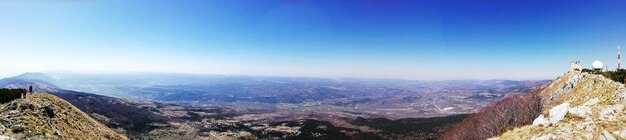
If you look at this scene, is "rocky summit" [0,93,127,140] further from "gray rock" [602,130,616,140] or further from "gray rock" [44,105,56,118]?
"gray rock" [602,130,616,140]

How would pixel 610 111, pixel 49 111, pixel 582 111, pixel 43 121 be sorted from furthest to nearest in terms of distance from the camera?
pixel 49 111 → pixel 43 121 → pixel 582 111 → pixel 610 111

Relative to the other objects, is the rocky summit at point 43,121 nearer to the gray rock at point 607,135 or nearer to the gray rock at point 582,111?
the gray rock at point 607,135

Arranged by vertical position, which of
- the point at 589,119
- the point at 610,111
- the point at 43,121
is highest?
the point at 610,111

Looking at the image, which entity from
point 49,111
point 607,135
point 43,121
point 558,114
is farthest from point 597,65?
point 49,111

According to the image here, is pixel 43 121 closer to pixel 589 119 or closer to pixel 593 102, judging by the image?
pixel 589 119

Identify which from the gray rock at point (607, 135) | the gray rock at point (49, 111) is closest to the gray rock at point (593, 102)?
the gray rock at point (607, 135)

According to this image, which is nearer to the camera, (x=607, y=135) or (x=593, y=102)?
(x=607, y=135)

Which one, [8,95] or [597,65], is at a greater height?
[597,65]

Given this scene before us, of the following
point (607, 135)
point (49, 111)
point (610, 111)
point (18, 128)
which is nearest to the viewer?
point (607, 135)

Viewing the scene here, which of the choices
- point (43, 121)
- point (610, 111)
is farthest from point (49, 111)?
point (610, 111)
